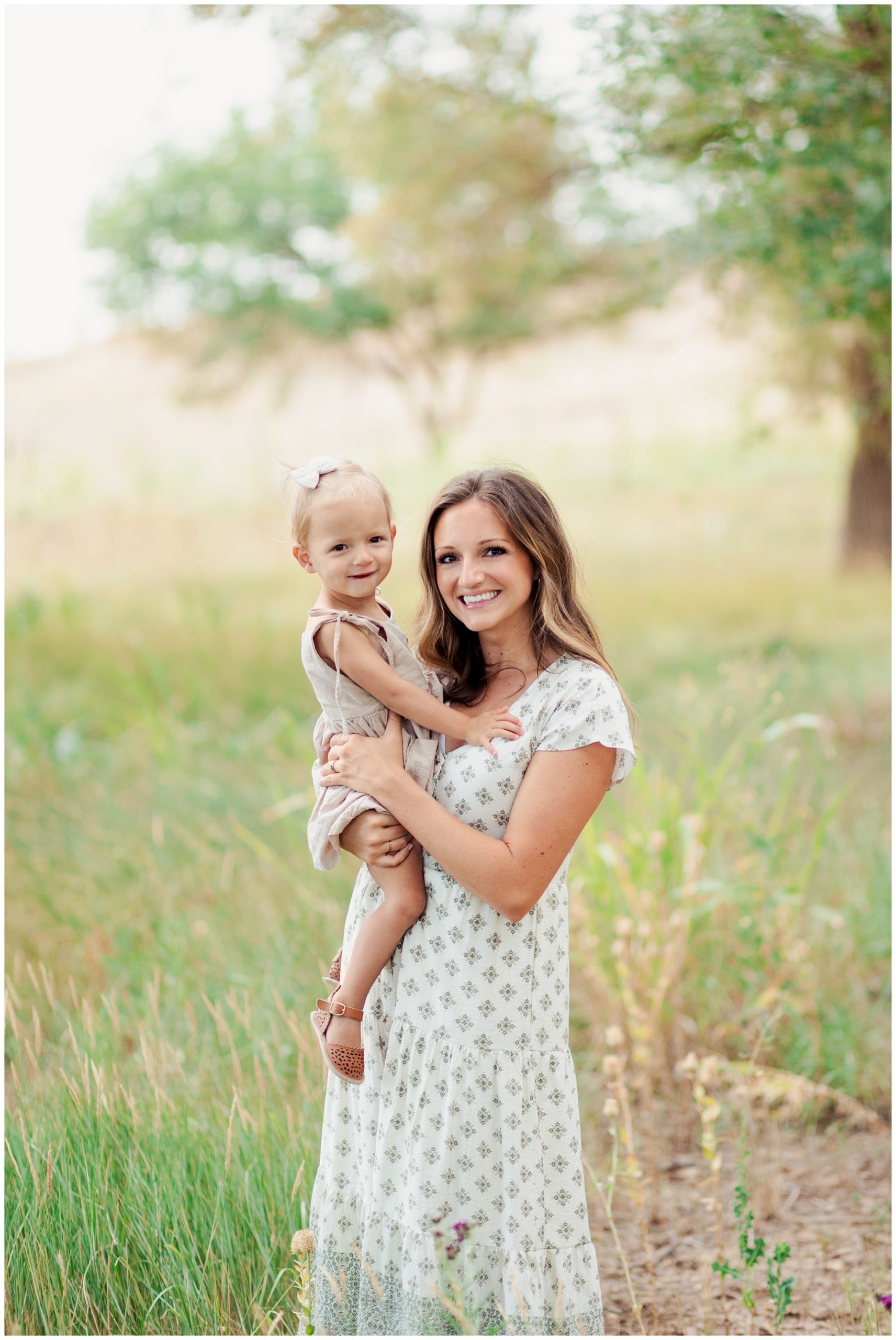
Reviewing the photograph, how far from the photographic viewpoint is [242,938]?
4.37 meters

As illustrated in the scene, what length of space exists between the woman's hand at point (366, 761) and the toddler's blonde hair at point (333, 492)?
405 millimetres

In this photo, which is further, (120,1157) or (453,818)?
(120,1157)

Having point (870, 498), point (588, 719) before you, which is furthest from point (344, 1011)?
point (870, 498)

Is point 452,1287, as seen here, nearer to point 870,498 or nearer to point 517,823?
point 517,823

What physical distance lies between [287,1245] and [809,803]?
3.69 meters

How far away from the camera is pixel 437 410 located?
30219 mm

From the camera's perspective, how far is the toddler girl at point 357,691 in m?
2.25

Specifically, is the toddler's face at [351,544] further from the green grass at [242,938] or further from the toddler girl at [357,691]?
the green grass at [242,938]

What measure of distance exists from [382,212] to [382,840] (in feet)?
38.8

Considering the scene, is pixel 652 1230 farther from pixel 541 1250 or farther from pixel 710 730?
pixel 710 730

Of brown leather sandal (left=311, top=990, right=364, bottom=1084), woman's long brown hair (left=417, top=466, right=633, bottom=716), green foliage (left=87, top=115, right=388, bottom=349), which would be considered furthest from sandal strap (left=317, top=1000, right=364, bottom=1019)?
green foliage (left=87, top=115, right=388, bottom=349)

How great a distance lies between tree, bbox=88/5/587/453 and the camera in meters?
8.50

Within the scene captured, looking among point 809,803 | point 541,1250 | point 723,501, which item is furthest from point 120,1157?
point 723,501

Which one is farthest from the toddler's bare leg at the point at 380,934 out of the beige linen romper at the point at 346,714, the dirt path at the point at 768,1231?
the dirt path at the point at 768,1231
